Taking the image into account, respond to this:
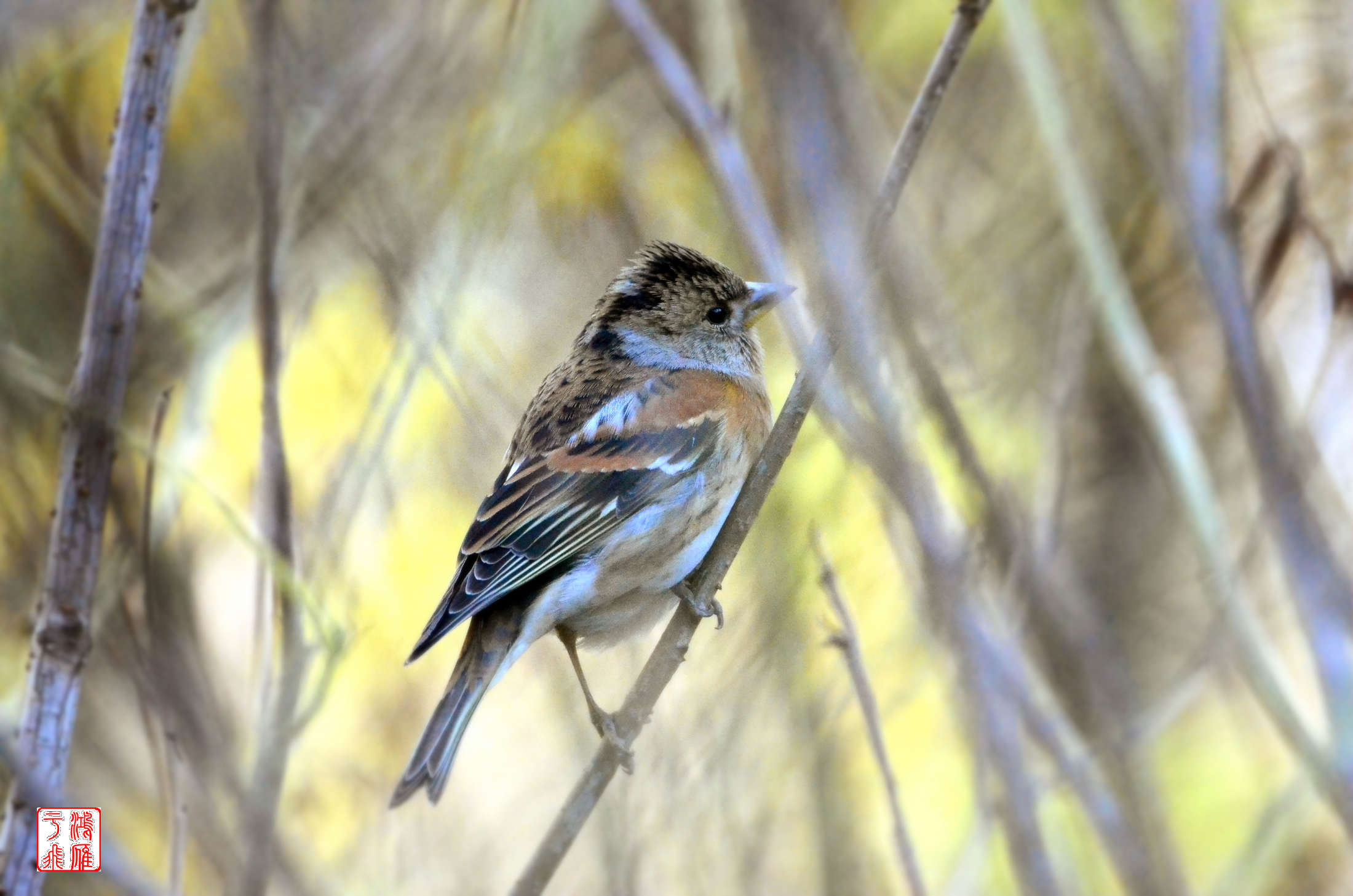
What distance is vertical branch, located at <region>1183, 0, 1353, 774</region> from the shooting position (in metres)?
1.84

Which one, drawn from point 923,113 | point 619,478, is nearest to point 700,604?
point 619,478

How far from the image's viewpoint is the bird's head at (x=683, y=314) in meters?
3.97

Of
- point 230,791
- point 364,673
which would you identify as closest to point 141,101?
point 230,791

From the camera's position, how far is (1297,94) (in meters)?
5.07

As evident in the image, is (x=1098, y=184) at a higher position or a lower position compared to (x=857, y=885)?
higher

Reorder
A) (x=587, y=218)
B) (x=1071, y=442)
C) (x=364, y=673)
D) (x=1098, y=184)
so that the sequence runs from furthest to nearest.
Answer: (x=1071, y=442), (x=1098, y=184), (x=364, y=673), (x=587, y=218)

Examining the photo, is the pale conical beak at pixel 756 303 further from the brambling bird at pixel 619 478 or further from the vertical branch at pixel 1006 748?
the vertical branch at pixel 1006 748

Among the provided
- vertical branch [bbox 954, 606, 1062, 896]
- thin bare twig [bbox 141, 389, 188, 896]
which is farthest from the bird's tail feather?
vertical branch [bbox 954, 606, 1062, 896]

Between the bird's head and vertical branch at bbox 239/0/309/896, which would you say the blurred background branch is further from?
the bird's head

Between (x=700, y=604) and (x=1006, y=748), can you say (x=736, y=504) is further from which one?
Answer: (x=1006, y=748)

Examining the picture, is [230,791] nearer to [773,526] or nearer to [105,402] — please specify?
[105,402]

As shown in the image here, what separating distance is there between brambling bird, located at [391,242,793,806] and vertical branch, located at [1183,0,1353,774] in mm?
1478

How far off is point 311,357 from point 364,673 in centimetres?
131

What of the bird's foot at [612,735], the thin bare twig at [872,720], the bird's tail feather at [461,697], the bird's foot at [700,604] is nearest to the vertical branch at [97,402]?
the bird's tail feather at [461,697]
